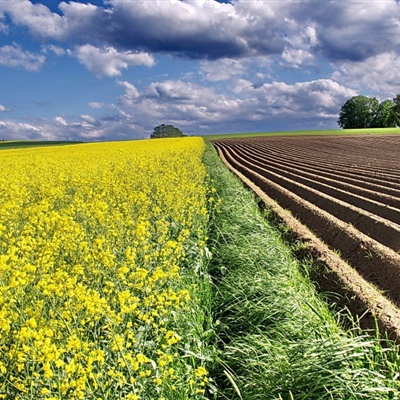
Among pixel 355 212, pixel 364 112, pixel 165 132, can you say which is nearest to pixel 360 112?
pixel 364 112

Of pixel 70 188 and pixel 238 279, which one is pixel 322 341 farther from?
pixel 70 188

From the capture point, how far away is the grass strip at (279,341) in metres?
3.83

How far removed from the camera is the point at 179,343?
16.4 feet

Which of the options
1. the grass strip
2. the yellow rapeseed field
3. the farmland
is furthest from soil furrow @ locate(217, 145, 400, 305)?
the yellow rapeseed field

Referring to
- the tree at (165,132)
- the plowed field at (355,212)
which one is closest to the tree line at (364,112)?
the tree at (165,132)

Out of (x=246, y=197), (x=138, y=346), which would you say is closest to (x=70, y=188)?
(x=246, y=197)

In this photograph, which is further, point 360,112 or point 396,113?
point 360,112

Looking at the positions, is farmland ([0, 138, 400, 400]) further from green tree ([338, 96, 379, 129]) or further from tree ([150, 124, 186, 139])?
green tree ([338, 96, 379, 129])

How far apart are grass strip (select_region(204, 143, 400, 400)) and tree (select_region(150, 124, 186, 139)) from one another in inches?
4228

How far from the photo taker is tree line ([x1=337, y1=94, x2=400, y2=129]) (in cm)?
11650

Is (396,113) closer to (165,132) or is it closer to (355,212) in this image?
(165,132)

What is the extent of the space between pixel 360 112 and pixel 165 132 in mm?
47300

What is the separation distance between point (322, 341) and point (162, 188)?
579cm

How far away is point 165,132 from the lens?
380ft
